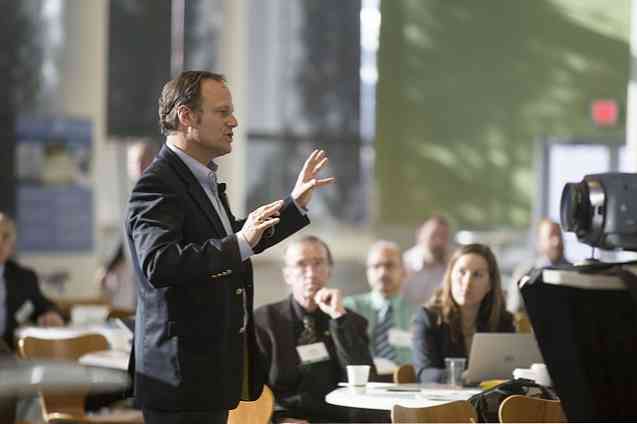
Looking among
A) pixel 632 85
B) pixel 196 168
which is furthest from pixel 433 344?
pixel 632 85

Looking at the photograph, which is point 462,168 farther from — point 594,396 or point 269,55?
point 594,396

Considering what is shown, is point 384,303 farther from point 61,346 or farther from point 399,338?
point 61,346

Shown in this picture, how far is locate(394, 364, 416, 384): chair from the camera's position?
6348mm

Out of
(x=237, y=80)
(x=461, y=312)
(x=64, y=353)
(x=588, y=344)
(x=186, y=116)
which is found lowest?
(x=64, y=353)

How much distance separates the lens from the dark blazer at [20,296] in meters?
8.24

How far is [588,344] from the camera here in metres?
2.88

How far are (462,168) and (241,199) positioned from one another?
7.97ft

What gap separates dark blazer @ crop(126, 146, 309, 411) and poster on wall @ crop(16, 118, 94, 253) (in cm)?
749

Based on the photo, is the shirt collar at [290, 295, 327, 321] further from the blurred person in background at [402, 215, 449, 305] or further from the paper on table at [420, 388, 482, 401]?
the blurred person in background at [402, 215, 449, 305]

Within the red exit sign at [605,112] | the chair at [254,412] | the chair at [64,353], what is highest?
the red exit sign at [605,112]

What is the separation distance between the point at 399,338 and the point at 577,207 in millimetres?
4518

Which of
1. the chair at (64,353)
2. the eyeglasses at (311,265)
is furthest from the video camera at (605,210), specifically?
the chair at (64,353)

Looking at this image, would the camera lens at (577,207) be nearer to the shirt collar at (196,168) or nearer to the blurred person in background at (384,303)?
the shirt collar at (196,168)

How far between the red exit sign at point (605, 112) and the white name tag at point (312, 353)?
834 cm
